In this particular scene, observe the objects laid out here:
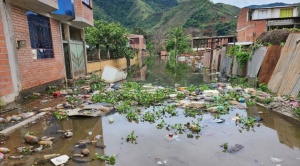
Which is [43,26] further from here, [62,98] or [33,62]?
[62,98]

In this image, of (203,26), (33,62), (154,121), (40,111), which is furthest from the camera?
(203,26)

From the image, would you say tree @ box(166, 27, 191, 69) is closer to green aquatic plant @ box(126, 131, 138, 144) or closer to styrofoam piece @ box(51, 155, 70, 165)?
green aquatic plant @ box(126, 131, 138, 144)

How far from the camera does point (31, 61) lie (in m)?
7.35

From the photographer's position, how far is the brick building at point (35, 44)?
5801mm

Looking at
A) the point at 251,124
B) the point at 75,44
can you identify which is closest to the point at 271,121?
the point at 251,124

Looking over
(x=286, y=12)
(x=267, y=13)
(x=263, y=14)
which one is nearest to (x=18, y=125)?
(x=263, y=14)

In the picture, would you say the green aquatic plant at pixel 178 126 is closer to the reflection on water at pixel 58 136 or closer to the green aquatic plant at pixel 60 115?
the reflection on water at pixel 58 136

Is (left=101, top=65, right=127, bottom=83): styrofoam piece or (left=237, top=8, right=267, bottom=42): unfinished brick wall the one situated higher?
(left=237, top=8, right=267, bottom=42): unfinished brick wall

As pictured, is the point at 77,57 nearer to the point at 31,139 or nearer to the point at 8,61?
the point at 8,61

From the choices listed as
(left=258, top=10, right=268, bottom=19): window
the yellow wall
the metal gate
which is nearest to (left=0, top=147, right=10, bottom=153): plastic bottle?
the metal gate

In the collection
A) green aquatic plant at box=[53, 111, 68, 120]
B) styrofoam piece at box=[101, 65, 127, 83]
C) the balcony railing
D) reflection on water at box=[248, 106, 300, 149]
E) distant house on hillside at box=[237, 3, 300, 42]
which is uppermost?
distant house on hillside at box=[237, 3, 300, 42]

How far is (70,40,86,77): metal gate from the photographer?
11689 mm

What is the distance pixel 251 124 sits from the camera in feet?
14.0

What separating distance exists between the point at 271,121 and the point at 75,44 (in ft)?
35.1
